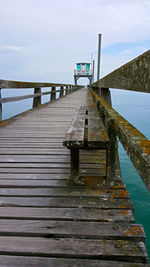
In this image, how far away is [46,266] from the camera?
4.34 ft

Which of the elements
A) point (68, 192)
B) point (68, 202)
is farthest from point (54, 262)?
point (68, 192)

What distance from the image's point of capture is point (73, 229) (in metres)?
1.62

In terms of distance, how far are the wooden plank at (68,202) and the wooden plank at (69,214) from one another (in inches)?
2.2

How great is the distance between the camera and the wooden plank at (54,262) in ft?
4.37

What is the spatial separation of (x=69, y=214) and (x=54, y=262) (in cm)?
48

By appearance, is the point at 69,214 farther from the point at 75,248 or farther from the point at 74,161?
the point at 74,161

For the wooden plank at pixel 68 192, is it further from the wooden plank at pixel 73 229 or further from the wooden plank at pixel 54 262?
the wooden plank at pixel 54 262

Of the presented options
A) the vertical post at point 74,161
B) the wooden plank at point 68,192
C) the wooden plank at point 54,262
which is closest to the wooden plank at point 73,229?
the wooden plank at point 54,262

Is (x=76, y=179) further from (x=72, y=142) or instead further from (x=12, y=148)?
(x=12, y=148)

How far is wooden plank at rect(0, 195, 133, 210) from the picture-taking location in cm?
193

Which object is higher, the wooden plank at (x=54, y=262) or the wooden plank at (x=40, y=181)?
the wooden plank at (x=40, y=181)

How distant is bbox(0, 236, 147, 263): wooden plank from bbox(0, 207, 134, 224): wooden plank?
0.23 metres

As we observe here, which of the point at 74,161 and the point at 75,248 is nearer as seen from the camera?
the point at 75,248

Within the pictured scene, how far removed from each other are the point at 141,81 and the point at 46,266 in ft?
4.01
